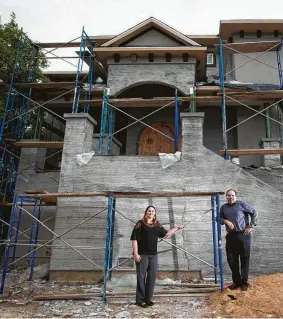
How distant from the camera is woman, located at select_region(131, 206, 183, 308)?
5.54 metres

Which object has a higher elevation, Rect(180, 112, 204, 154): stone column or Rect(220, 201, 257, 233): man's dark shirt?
Rect(180, 112, 204, 154): stone column

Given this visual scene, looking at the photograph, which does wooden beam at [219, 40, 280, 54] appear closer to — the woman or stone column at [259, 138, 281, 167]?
stone column at [259, 138, 281, 167]

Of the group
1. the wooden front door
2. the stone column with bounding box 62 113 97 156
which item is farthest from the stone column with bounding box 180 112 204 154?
the wooden front door

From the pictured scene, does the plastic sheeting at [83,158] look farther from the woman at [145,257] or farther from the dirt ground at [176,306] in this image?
the woman at [145,257]

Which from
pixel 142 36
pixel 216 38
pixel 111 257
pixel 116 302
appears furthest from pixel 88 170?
pixel 216 38

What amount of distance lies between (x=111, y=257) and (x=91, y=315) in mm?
2785

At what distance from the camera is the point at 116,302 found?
602 cm

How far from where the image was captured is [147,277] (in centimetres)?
557

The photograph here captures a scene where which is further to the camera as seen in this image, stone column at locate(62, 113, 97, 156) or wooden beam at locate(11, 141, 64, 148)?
wooden beam at locate(11, 141, 64, 148)

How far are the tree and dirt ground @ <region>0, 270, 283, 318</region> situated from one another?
27.0 ft

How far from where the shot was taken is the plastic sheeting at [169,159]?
30.5 feet

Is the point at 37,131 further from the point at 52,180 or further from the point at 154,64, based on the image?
the point at 154,64

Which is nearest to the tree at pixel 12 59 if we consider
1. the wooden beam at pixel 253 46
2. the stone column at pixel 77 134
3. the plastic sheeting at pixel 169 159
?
the stone column at pixel 77 134

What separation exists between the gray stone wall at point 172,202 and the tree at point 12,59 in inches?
204
